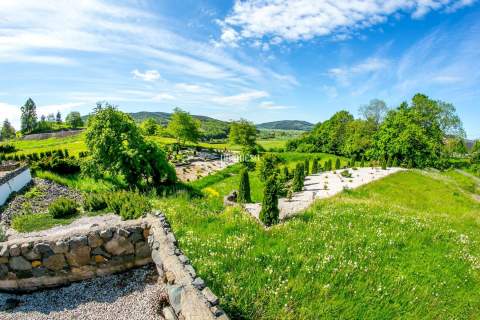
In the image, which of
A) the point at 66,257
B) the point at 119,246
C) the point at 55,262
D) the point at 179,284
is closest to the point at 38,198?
the point at 55,262

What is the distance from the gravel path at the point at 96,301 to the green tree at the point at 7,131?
121 meters

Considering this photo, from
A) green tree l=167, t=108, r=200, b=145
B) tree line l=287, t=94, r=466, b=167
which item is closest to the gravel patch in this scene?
green tree l=167, t=108, r=200, b=145

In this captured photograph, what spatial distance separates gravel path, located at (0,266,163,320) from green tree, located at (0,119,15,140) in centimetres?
12106

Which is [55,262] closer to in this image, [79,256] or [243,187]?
[79,256]

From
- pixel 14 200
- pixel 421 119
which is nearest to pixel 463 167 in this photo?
pixel 421 119

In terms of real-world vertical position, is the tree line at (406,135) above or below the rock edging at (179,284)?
above

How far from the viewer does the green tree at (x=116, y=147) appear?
74.9 feet

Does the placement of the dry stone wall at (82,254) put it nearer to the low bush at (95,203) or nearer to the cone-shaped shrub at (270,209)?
the cone-shaped shrub at (270,209)

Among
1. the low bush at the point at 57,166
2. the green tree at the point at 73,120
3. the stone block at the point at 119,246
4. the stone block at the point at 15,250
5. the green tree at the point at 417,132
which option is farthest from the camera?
the green tree at the point at 73,120

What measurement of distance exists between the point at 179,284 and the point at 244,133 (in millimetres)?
61756

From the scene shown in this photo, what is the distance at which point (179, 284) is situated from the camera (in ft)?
15.5

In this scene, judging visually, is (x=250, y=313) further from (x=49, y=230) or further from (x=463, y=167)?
(x=463, y=167)

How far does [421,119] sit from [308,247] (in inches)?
2297

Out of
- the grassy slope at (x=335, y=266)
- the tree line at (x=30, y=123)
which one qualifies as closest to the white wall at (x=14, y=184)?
the grassy slope at (x=335, y=266)
